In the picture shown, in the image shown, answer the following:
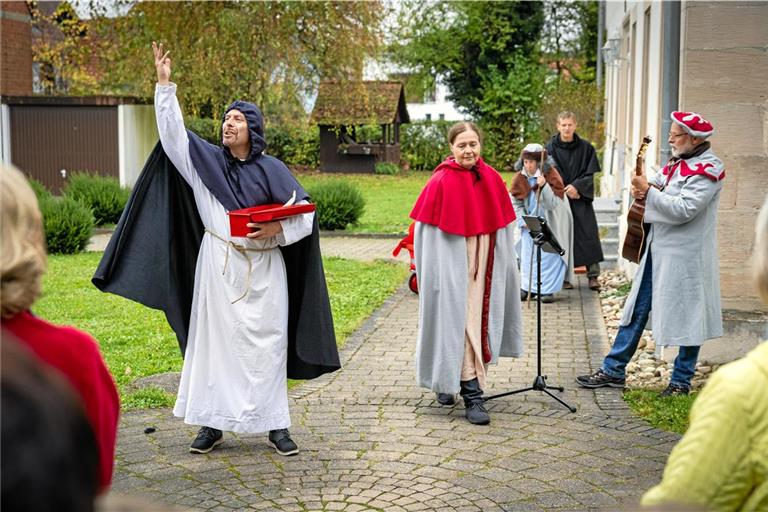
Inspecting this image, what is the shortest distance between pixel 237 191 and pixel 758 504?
4.54 meters

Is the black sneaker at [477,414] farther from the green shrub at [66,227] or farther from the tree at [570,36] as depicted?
the tree at [570,36]

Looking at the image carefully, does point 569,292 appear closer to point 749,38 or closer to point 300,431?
point 749,38

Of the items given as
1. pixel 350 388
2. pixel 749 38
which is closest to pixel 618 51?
pixel 749 38

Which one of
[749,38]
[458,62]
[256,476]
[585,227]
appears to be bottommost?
[256,476]

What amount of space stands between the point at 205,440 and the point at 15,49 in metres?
28.4

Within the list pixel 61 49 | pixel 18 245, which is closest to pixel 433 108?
pixel 61 49

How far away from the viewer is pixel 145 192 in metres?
6.40

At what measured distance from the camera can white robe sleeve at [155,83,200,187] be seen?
6.07 metres

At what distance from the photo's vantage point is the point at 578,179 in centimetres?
1255

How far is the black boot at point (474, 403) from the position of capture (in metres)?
7.13

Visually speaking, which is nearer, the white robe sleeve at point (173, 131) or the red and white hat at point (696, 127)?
the white robe sleeve at point (173, 131)

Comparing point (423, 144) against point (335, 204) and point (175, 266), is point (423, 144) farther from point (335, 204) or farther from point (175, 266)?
point (175, 266)

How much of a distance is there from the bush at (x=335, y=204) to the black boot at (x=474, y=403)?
13.5 meters

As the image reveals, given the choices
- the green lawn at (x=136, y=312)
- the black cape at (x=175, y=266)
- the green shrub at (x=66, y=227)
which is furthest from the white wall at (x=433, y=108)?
the black cape at (x=175, y=266)
